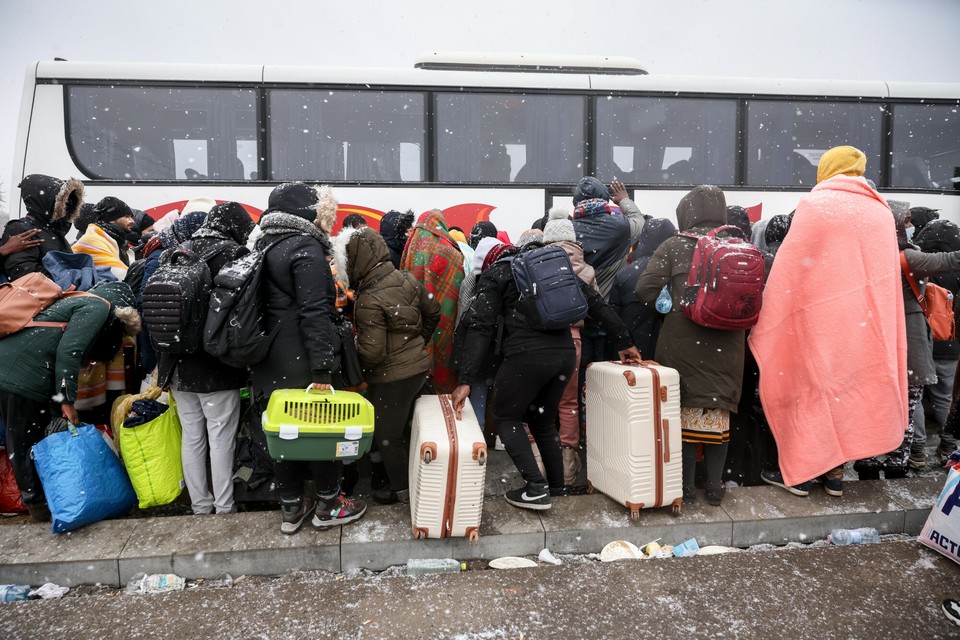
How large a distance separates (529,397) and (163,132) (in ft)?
22.2

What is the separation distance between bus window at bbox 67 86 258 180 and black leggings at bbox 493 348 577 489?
5.81m

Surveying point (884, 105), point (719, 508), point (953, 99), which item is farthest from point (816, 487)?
point (953, 99)

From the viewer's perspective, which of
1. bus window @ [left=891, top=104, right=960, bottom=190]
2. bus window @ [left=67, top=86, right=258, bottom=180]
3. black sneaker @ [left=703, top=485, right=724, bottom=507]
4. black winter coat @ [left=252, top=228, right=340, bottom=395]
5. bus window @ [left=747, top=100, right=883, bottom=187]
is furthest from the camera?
bus window @ [left=891, top=104, right=960, bottom=190]

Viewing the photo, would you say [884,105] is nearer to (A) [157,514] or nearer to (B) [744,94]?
(B) [744,94]

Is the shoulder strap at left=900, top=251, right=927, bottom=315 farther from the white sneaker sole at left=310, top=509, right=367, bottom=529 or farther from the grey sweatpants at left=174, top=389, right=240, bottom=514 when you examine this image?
the grey sweatpants at left=174, top=389, right=240, bottom=514

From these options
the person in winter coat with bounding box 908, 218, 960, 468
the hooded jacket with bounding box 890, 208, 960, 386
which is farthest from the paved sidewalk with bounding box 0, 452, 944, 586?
the hooded jacket with bounding box 890, 208, 960, 386

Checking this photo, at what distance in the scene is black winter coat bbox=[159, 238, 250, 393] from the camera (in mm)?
3146

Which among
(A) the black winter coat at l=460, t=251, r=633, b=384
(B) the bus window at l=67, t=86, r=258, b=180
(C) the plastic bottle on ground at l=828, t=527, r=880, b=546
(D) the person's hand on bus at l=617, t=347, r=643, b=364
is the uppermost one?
(B) the bus window at l=67, t=86, r=258, b=180

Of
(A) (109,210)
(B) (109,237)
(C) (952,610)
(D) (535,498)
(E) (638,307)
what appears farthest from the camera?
(A) (109,210)

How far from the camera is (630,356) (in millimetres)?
3521

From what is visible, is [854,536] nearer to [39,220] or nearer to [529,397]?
[529,397]

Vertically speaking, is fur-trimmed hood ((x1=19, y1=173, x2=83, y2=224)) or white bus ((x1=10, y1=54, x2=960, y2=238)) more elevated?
white bus ((x1=10, y1=54, x2=960, y2=238))

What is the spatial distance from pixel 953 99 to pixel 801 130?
2.53 metres

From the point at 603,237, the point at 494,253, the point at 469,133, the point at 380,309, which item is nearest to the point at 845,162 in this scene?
the point at 603,237
